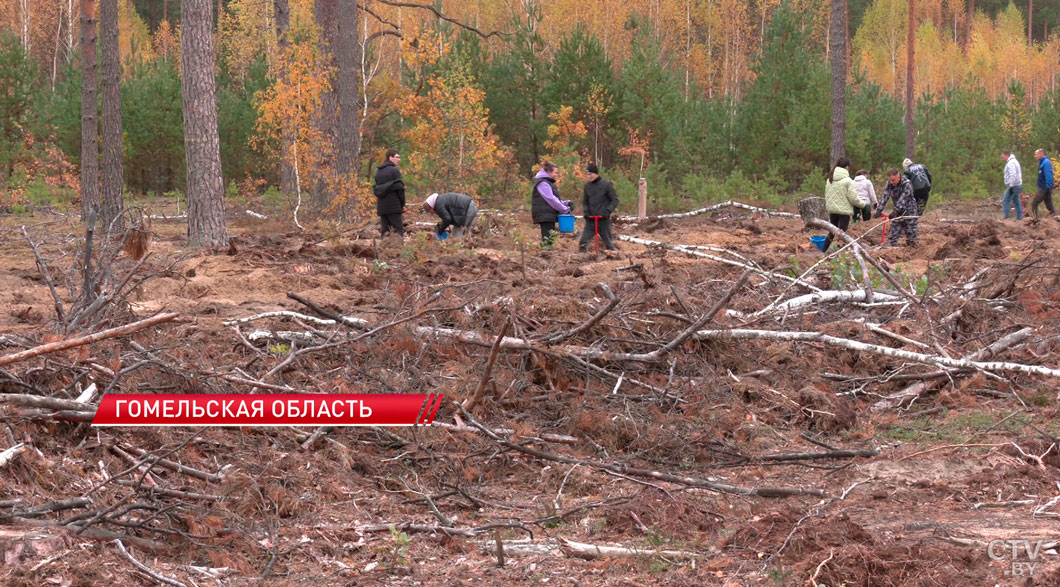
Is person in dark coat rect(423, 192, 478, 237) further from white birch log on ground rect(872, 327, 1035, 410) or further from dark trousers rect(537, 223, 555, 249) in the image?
white birch log on ground rect(872, 327, 1035, 410)

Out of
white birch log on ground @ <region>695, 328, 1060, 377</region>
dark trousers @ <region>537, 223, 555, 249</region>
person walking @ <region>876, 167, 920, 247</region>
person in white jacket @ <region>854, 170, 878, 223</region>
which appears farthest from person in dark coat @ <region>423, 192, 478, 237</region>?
white birch log on ground @ <region>695, 328, 1060, 377</region>

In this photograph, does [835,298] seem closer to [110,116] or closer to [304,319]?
[304,319]

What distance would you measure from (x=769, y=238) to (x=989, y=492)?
12.6 meters

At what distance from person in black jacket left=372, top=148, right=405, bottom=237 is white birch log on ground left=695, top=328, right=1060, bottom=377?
763cm

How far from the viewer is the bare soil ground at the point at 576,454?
4.65 metres

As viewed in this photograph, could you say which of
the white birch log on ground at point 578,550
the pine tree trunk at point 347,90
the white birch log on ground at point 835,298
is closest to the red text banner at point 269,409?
the white birch log on ground at point 578,550

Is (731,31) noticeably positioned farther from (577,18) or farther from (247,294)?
(247,294)

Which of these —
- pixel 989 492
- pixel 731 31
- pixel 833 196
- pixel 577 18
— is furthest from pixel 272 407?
pixel 731 31

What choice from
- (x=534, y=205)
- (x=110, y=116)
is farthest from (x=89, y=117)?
(x=534, y=205)

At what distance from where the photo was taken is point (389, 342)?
25.0 feet

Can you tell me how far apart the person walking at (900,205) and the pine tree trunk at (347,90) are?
9.85 meters

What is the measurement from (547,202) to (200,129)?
200 inches

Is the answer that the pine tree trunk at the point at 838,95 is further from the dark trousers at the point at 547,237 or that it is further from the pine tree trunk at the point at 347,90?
the pine tree trunk at the point at 347,90

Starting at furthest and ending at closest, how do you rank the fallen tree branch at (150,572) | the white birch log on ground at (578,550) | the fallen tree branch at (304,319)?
the fallen tree branch at (304,319)
the white birch log on ground at (578,550)
the fallen tree branch at (150,572)
